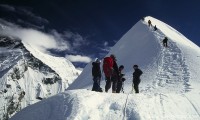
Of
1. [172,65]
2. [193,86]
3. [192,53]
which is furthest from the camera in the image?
[192,53]

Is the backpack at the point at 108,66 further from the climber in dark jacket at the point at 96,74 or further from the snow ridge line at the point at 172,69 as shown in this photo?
the snow ridge line at the point at 172,69

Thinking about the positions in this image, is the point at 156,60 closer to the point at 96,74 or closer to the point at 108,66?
the point at 108,66

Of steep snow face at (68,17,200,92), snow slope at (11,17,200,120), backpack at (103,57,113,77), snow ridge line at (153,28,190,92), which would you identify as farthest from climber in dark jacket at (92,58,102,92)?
snow ridge line at (153,28,190,92)

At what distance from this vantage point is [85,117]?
58.6 ft

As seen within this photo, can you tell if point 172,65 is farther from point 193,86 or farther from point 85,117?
point 85,117

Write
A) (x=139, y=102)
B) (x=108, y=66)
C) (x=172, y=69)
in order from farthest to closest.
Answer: (x=172, y=69)
(x=108, y=66)
(x=139, y=102)

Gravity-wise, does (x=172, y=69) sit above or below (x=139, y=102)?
above

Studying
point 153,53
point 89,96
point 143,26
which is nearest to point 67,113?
point 89,96

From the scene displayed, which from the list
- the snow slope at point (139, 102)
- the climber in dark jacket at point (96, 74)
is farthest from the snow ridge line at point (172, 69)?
the climber in dark jacket at point (96, 74)

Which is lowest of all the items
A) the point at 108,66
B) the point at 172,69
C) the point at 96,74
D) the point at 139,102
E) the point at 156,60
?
the point at 139,102

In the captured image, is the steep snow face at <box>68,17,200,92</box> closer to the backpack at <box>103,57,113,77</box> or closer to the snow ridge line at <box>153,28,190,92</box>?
the snow ridge line at <box>153,28,190,92</box>

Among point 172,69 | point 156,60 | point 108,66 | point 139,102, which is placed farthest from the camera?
point 156,60

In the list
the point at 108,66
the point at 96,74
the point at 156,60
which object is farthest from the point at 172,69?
the point at 96,74

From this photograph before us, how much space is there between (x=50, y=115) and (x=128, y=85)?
1674cm
